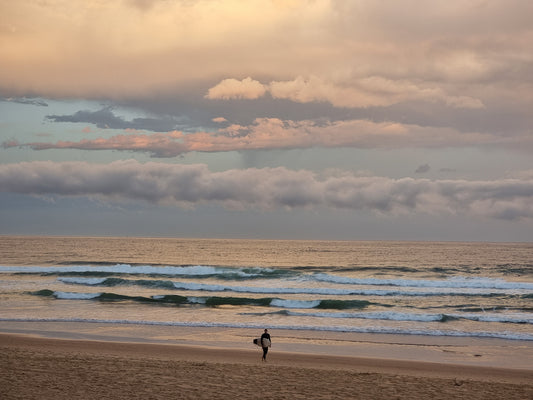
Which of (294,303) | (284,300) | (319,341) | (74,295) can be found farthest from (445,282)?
(74,295)

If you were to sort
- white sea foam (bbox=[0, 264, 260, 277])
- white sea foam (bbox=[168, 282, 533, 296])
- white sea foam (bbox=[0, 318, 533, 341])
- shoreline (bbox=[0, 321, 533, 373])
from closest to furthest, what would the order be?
shoreline (bbox=[0, 321, 533, 373]) → white sea foam (bbox=[0, 318, 533, 341]) → white sea foam (bbox=[168, 282, 533, 296]) → white sea foam (bbox=[0, 264, 260, 277])

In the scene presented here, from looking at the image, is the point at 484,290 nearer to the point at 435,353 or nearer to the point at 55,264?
the point at 435,353

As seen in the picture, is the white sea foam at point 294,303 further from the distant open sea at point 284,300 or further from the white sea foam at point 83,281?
the white sea foam at point 83,281

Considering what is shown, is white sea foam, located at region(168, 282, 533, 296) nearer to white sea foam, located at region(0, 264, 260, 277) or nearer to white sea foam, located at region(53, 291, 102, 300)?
white sea foam, located at region(53, 291, 102, 300)

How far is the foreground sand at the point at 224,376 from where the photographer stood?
37.3 feet

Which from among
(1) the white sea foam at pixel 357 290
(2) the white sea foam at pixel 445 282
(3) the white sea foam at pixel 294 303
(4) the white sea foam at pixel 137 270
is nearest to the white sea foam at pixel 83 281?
(4) the white sea foam at pixel 137 270

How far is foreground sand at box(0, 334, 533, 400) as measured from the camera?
11.4m

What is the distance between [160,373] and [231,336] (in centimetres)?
744

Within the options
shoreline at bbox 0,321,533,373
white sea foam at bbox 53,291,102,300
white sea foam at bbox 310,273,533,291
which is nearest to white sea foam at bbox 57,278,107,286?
white sea foam at bbox 53,291,102,300

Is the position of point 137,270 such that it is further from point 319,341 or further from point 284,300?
point 319,341

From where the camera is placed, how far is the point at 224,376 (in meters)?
13.2

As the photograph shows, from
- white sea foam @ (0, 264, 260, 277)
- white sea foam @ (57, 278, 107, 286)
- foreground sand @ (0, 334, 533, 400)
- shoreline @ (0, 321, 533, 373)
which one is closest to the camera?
foreground sand @ (0, 334, 533, 400)

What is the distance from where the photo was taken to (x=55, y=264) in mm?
60656

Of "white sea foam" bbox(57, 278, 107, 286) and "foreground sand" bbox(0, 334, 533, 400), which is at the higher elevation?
"foreground sand" bbox(0, 334, 533, 400)
